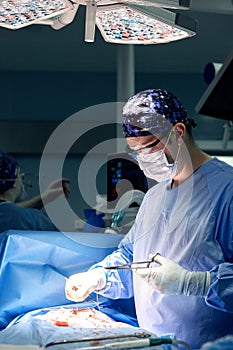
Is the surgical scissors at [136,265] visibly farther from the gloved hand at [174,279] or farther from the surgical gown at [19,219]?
the surgical gown at [19,219]

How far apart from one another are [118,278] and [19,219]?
1160 mm

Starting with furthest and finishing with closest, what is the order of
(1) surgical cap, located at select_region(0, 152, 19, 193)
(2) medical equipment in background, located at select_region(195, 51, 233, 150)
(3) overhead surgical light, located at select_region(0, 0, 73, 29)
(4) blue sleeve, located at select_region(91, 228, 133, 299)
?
(1) surgical cap, located at select_region(0, 152, 19, 193) < (4) blue sleeve, located at select_region(91, 228, 133, 299) < (3) overhead surgical light, located at select_region(0, 0, 73, 29) < (2) medical equipment in background, located at select_region(195, 51, 233, 150)

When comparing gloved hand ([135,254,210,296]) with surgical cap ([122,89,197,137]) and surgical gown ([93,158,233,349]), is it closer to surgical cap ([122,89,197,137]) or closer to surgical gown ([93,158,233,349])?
surgical gown ([93,158,233,349])

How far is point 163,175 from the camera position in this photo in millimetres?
1946

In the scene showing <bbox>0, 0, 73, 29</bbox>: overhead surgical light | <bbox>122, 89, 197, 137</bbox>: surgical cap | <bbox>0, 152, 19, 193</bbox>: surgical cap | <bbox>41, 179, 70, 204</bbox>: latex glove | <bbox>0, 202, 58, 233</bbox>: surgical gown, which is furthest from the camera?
<bbox>41, 179, 70, 204</bbox>: latex glove

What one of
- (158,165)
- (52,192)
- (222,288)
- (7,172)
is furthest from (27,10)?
(52,192)

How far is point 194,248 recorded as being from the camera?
1735 millimetres

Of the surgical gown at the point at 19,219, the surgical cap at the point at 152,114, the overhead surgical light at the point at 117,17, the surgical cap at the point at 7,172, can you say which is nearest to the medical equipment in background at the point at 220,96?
the overhead surgical light at the point at 117,17

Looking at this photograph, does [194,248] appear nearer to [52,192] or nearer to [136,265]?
[136,265]

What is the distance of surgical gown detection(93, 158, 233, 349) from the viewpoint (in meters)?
1.71

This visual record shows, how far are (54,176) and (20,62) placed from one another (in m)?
1.60

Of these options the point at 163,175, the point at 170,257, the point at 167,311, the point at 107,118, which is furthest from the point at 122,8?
the point at 107,118

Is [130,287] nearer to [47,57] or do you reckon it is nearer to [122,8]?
[122,8]

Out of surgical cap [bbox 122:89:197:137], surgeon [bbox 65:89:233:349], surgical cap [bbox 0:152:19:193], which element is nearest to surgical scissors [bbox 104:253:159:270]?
surgeon [bbox 65:89:233:349]
